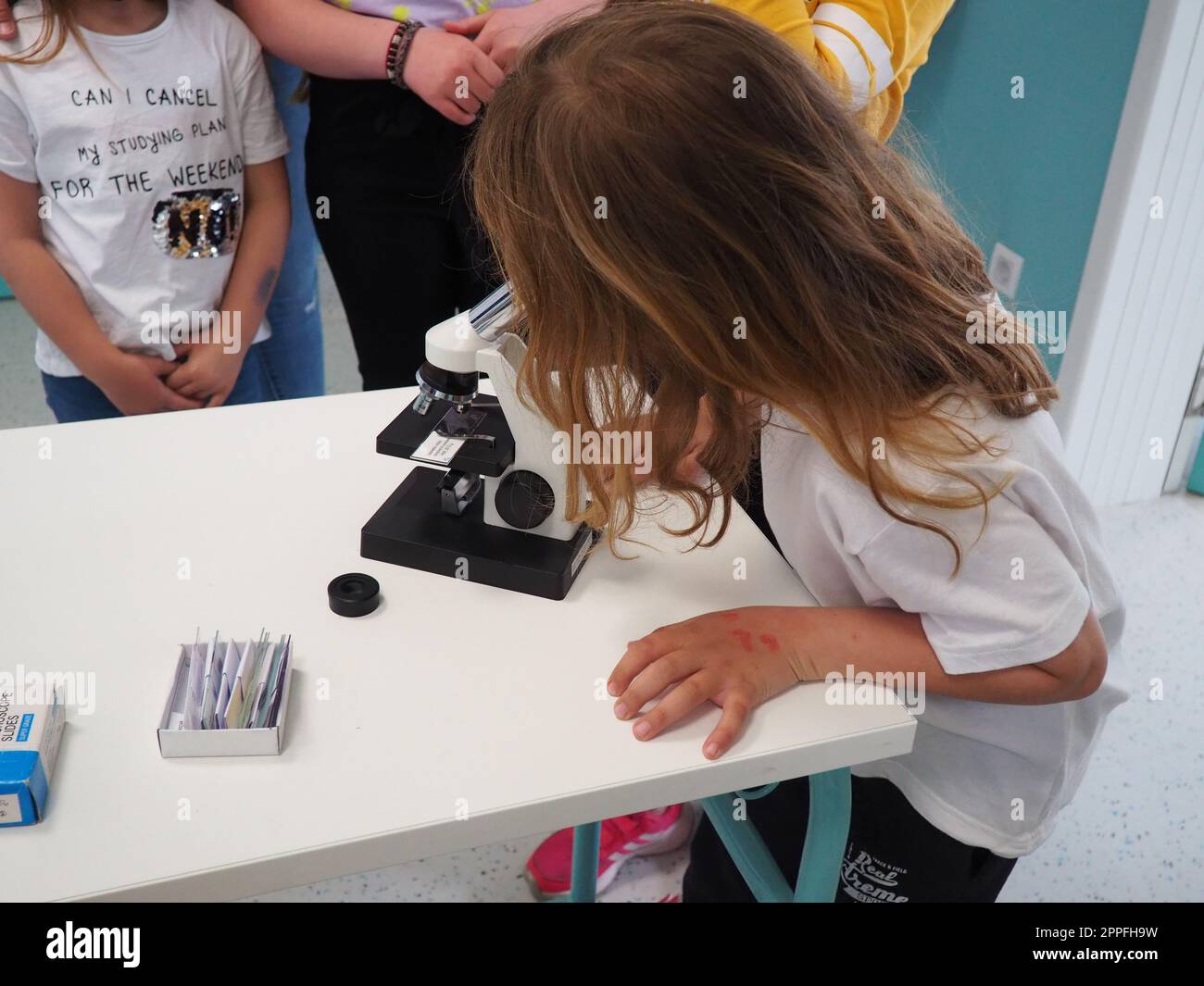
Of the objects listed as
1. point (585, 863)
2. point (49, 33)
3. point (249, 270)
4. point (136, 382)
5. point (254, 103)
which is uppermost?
point (49, 33)

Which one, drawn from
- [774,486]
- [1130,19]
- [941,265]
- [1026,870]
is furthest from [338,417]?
[1130,19]

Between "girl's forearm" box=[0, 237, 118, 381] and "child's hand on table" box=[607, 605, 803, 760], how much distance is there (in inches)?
39.8

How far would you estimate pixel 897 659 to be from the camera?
0.90 m

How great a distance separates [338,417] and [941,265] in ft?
2.22

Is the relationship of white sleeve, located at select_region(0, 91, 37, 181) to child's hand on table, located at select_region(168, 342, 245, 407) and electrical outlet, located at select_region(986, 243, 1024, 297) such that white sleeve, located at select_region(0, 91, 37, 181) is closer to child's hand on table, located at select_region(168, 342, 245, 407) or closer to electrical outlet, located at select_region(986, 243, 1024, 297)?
child's hand on table, located at select_region(168, 342, 245, 407)

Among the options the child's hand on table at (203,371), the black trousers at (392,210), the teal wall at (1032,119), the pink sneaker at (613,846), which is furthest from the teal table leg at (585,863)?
the teal wall at (1032,119)

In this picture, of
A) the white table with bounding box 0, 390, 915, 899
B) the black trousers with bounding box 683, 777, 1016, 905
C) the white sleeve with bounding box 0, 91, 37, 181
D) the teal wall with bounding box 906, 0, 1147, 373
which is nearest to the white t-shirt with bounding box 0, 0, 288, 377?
the white sleeve with bounding box 0, 91, 37, 181

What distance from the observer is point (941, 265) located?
0.94 meters

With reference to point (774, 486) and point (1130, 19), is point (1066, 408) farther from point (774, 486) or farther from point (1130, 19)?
point (774, 486)

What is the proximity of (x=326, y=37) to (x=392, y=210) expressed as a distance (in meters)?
0.24

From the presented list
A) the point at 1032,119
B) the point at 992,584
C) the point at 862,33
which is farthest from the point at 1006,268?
the point at 992,584

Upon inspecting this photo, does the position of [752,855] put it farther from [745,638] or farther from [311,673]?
[311,673]

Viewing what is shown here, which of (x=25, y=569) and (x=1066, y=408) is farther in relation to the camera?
(x=1066, y=408)

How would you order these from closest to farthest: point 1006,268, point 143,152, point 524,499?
1. point 524,499
2. point 143,152
3. point 1006,268
